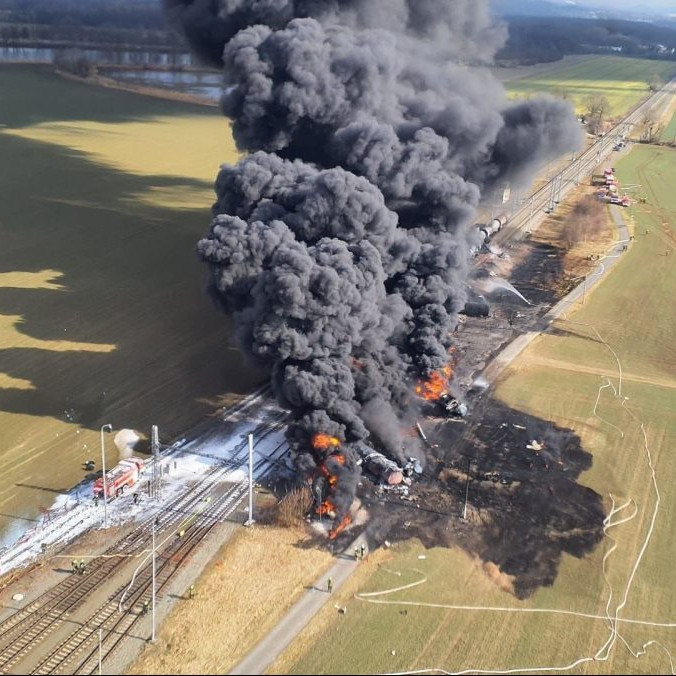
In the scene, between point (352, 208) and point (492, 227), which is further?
point (492, 227)

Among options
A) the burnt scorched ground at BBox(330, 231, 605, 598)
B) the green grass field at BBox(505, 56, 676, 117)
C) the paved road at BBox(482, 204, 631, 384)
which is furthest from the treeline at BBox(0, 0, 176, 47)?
the burnt scorched ground at BBox(330, 231, 605, 598)

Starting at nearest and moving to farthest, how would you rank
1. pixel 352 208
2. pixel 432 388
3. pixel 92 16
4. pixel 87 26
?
pixel 352 208
pixel 432 388
pixel 87 26
pixel 92 16

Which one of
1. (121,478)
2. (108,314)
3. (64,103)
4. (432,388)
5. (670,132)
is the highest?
(64,103)

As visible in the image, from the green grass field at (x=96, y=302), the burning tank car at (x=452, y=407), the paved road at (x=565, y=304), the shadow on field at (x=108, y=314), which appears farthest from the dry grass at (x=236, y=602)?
the paved road at (x=565, y=304)

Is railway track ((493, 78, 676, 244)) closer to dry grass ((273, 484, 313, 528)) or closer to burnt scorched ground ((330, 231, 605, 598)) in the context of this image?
burnt scorched ground ((330, 231, 605, 598))

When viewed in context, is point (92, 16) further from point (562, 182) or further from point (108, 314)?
point (108, 314)

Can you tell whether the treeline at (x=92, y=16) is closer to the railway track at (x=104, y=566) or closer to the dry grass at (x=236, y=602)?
the railway track at (x=104, y=566)

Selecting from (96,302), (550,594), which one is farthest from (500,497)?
(96,302)
